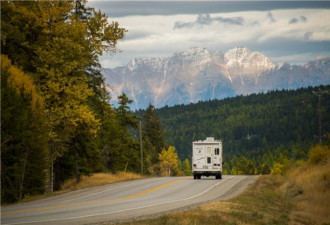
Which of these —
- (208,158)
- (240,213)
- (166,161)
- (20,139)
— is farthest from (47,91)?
(166,161)

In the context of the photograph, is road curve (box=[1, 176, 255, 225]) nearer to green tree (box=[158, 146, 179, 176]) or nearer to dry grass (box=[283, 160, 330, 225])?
dry grass (box=[283, 160, 330, 225])

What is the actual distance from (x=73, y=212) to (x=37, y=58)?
663 inches

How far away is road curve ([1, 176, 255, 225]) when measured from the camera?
64.5 ft

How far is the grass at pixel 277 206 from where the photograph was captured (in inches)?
774

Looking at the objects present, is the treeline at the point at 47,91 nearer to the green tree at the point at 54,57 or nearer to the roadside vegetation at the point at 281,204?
the green tree at the point at 54,57

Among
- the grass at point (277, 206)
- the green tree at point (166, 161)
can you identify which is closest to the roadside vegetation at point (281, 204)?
the grass at point (277, 206)

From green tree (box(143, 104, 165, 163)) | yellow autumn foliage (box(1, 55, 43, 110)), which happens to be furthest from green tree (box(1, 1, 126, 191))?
green tree (box(143, 104, 165, 163))

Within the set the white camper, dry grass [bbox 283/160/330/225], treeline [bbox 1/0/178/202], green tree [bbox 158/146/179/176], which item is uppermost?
treeline [bbox 1/0/178/202]

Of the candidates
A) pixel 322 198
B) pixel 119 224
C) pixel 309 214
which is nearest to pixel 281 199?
pixel 322 198

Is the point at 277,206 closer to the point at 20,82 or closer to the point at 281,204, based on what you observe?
the point at 281,204

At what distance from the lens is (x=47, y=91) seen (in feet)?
113

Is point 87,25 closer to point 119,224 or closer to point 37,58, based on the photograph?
point 37,58

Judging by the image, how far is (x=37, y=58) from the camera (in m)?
35.6

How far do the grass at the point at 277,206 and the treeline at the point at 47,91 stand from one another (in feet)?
34.9
